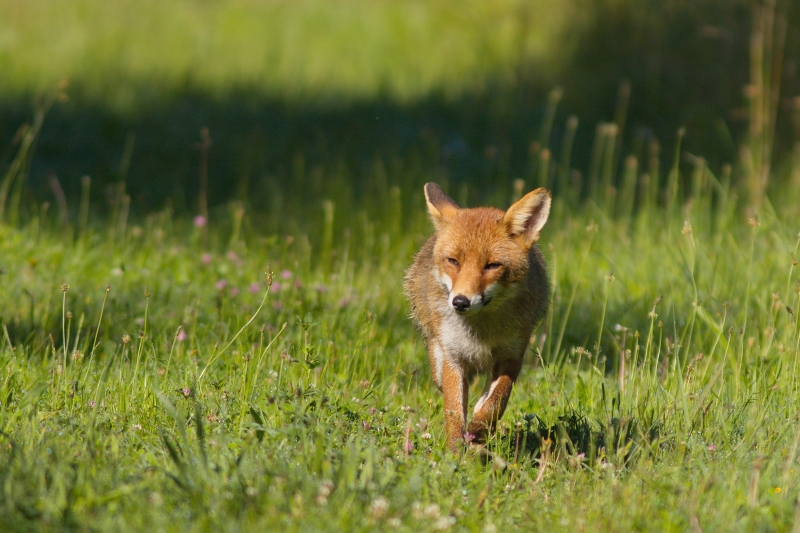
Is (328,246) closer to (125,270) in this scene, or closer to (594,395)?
(125,270)

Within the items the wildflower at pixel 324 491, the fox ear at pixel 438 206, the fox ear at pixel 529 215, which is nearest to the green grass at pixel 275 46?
the fox ear at pixel 438 206

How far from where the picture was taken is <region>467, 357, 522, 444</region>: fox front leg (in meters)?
4.04

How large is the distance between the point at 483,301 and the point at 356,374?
1078 mm

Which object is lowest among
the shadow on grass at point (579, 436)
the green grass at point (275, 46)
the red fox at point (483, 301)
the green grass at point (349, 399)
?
the shadow on grass at point (579, 436)

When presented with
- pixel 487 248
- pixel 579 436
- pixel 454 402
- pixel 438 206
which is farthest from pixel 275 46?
pixel 579 436

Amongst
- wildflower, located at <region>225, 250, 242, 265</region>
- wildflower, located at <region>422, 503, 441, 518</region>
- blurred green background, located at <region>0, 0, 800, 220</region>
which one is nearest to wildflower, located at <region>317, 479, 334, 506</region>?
wildflower, located at <region>422, 503, 441, 518</region>

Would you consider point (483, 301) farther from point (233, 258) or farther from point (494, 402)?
point (233, 258)

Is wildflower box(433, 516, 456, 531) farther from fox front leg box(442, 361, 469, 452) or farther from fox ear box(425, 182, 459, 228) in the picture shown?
fox ear box(425, 182, 459, 228)

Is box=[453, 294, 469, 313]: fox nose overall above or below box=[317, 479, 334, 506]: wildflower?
above

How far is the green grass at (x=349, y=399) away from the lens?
3.10 meters

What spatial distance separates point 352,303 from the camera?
223 inches

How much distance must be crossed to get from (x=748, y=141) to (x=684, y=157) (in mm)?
741

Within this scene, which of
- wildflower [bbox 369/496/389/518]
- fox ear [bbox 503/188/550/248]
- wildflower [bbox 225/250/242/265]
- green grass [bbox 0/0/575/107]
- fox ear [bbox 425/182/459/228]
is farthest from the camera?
green grass [bbox 0/0/575/107]

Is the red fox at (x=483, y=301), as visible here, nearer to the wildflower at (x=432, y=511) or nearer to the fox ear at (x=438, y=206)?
the fox ear at (x=438, y=206)
